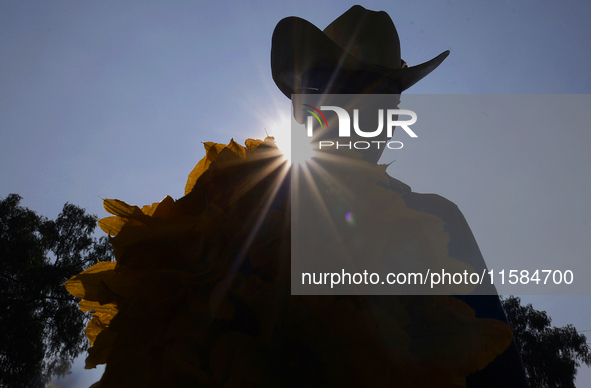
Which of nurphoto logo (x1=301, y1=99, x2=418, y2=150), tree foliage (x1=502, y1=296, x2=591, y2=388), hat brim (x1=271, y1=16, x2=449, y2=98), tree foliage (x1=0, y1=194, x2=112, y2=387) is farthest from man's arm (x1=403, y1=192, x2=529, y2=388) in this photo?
tree foliage (x1=502, y1=296, x2=591, y2=388)

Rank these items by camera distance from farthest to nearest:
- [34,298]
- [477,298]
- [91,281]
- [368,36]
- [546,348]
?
[546,348], [34,298], [368,36], [477,298], [91,281]

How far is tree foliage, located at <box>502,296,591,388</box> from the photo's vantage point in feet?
65.1

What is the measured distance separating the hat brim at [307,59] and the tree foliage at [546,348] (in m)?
23.2

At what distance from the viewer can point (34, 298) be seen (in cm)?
1435

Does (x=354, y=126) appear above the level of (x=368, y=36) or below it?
below

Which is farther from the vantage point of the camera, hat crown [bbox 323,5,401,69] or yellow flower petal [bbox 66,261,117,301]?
hat crown [bbox 323,5,401,69]

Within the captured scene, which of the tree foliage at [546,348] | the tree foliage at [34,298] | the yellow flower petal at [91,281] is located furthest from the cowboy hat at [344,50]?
the tree foliage at [546,348]

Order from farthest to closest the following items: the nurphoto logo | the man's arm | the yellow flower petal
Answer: the nurphoto logo → the man's arm → the yellow flower petal

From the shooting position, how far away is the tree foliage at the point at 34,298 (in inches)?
516

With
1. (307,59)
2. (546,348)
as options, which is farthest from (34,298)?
(546,348)

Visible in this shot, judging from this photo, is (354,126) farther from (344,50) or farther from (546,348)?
(546,348)

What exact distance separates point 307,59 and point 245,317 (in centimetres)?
211

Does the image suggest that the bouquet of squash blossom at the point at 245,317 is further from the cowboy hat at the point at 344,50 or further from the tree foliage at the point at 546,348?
the tree foliage at the point at 546,348

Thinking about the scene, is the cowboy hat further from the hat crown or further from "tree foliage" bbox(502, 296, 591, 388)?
"tree foliage" bbox(502, 296, 591, 388)
